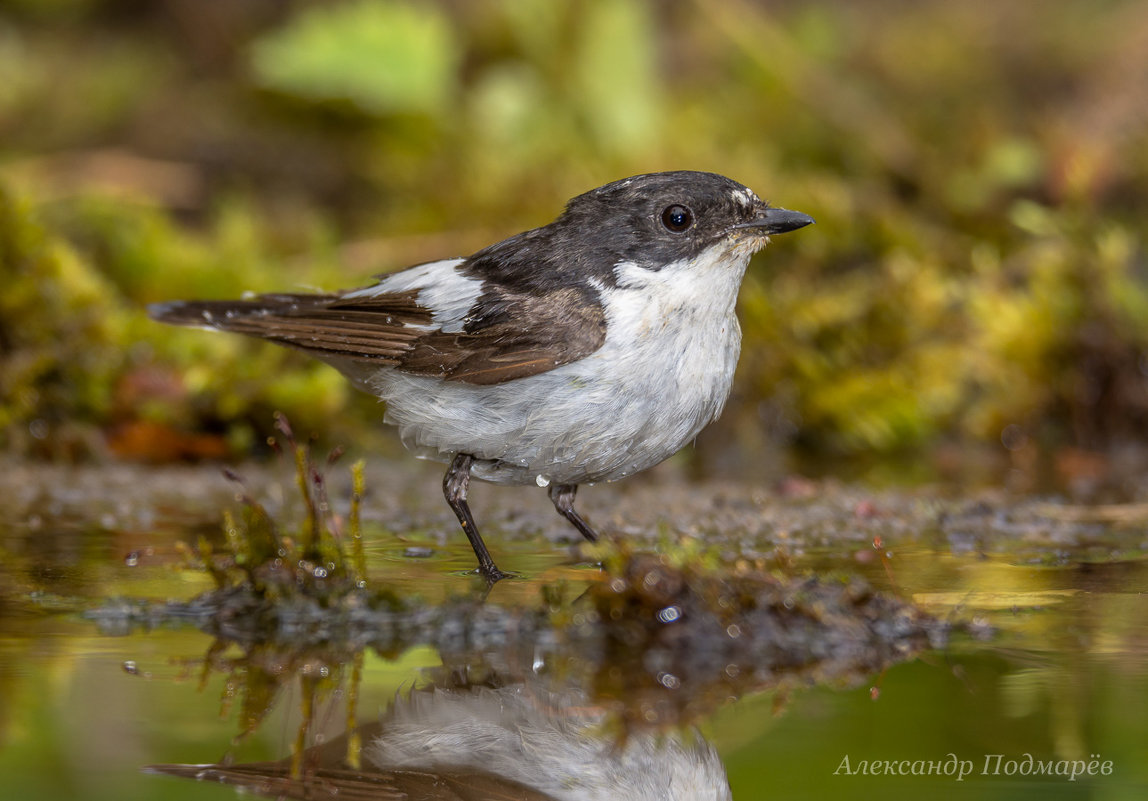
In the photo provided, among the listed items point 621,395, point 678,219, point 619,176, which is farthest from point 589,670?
point 619,176

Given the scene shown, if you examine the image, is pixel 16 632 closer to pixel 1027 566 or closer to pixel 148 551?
pixel 148 551

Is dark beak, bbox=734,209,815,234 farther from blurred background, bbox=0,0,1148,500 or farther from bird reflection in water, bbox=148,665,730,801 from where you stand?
bird reflection in water, bbox=148,665,730,801

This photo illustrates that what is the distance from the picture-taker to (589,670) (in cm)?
266

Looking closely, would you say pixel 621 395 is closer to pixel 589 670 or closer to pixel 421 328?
pixel 421 328

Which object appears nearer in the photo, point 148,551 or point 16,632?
point 16,632

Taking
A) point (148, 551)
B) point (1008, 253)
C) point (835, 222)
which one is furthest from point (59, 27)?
point (148, 551)

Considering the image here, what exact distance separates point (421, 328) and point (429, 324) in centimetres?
3

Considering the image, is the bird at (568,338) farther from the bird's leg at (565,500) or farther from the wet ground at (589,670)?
the wet ground at (589,670)

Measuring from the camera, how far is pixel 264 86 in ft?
30.5

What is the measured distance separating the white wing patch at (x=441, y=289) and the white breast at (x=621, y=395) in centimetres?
23

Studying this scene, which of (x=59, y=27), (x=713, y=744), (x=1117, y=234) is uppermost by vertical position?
(x=59, y=27)

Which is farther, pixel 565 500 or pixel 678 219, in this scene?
pixel 565 500

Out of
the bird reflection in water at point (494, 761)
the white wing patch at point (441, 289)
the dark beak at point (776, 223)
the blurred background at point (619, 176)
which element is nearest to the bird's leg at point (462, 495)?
the white wing patch at point (441, 289)

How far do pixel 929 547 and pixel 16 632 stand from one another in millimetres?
2558
